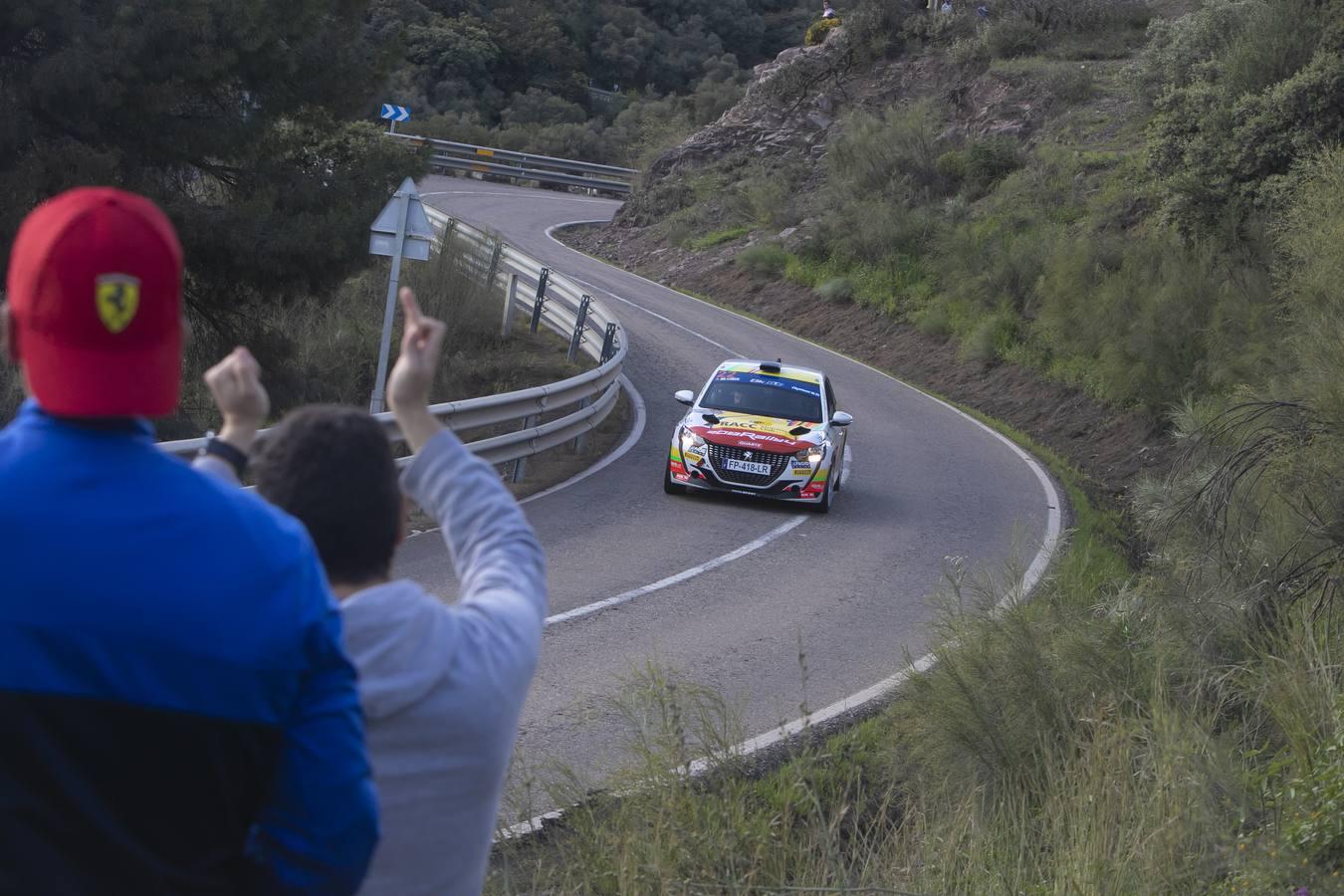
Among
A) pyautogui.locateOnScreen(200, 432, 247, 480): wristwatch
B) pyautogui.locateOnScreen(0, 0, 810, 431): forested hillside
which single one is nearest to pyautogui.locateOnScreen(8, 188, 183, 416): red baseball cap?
pyautogui.locateOnScreen(200, 432, 247, 480): wristwatch

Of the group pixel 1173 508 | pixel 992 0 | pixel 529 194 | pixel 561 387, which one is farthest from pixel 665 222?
pixel 1173 508

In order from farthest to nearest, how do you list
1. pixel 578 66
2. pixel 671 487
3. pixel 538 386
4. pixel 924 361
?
pixel 578 66, pixel 924 361, pixel 538 386, pixel 671 487

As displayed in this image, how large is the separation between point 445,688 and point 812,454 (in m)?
12.6

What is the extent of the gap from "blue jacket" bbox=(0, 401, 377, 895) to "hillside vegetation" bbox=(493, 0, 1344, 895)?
7.79ft

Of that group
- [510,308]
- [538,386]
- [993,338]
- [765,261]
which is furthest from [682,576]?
[765,261]

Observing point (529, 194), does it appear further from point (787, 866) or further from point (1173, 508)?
point (787, 866)

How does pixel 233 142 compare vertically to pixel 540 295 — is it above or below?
above

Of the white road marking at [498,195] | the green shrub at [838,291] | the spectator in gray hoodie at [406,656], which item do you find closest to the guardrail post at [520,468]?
the spectator in gray hoodie at [406,656]

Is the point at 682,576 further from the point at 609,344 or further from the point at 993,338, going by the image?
the point at 993,338

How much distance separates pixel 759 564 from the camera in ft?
40.5

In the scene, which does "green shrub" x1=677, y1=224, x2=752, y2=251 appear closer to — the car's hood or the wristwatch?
the car's hood

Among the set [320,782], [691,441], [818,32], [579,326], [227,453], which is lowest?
[579,326]

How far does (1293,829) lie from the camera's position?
465 centimetres

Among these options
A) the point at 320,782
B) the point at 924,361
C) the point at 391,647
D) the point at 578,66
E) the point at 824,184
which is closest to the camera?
the point at 320,782
